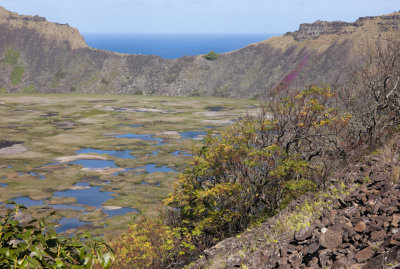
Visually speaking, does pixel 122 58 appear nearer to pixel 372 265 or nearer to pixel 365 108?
pixel 365 108

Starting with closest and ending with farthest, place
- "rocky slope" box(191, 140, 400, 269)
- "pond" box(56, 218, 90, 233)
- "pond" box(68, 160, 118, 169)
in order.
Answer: "rocky slope" box(191, 140, 400, 269), "pond" box(56, 218, 90, 233), "pond" box(68, 160, 118, 169)

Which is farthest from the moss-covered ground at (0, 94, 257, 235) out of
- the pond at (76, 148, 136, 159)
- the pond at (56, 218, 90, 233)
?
the pond at (76, 148, 136, 159)

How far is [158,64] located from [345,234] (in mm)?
144760

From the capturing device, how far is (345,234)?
27.1ft

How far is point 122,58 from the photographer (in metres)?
149

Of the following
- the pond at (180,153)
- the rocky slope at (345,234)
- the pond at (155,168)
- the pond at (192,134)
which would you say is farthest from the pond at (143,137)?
the rocky slope at (345,234)

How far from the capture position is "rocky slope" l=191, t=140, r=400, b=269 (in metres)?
7.34

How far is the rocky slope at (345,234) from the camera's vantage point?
24.1 feet

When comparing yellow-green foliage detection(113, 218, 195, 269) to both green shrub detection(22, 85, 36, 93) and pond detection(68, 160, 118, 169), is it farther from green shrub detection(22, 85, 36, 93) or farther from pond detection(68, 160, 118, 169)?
green shrub detection(22, 85, 36, 93)

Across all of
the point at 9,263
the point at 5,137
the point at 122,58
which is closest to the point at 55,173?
the point at 5,137

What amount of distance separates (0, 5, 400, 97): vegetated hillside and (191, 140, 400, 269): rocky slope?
370 ft

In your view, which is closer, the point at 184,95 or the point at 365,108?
the point at 365,108

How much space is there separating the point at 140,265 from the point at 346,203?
14.5 meters

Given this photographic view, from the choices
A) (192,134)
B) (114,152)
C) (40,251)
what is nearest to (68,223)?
(114,152)
